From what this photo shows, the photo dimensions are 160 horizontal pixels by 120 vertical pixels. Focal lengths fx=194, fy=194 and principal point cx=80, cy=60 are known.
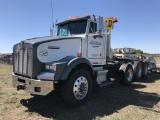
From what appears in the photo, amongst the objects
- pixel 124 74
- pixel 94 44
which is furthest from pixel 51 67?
pixel 124 74

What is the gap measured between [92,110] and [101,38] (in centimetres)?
310

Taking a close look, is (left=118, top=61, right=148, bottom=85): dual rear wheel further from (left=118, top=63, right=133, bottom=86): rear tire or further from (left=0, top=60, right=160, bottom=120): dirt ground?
(left=0, top=60, right=160, bottom=120): dirt ground

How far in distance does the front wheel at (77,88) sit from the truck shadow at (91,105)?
0.82ft

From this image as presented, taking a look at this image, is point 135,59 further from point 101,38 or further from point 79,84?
point 79,84

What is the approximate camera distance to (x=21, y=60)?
585 cm

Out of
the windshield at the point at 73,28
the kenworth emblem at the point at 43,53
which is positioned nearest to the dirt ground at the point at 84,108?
the kenworth emblem at the point at 43,53

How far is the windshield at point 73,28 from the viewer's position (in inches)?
280

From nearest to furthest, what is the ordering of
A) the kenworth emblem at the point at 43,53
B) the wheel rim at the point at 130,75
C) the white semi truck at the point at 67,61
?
the white semi truck at the point at 67,61 < the kenworth emblem at the point at 43,53 < the wheel rim at the point at 130,75

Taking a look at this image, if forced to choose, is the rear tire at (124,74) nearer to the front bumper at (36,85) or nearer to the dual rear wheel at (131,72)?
the dual rear wheel at (131,72)

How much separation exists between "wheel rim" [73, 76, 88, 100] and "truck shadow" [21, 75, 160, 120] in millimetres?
343

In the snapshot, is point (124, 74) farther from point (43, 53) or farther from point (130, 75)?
point (43, 53)

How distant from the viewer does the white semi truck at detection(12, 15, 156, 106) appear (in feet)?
17.5

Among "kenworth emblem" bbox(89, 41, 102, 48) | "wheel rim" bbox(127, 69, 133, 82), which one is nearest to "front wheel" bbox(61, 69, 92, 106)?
"kenworth emblem" bbox(89, 41, 102, 48)

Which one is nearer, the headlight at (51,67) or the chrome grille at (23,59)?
the headlight at (51,67)
